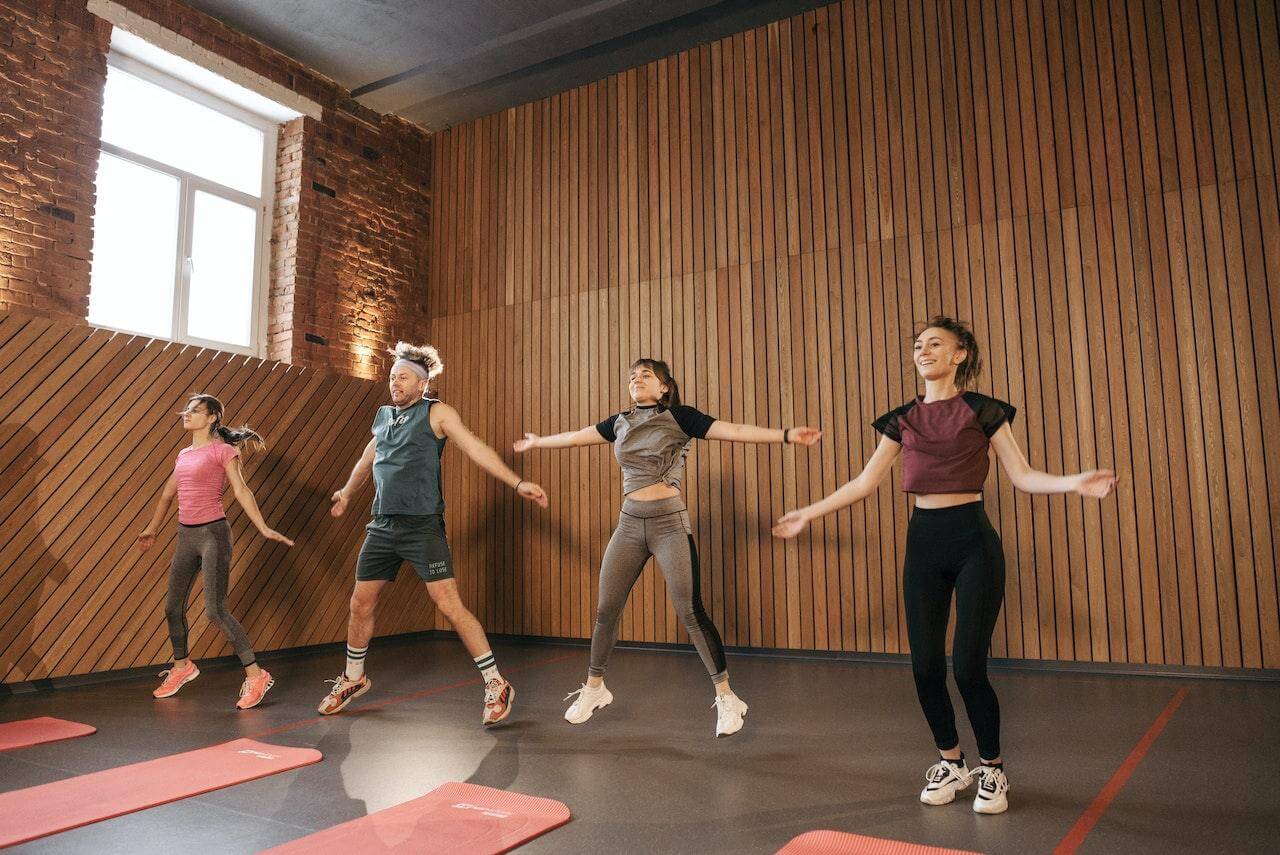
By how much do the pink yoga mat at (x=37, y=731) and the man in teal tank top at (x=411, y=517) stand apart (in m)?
1.06

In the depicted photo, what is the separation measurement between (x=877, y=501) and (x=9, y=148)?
6.04 m

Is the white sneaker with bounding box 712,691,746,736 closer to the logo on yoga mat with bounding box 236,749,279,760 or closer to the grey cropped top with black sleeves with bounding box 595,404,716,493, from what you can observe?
the grey cropped top with black sleeves with bounding box 595,404,716,493

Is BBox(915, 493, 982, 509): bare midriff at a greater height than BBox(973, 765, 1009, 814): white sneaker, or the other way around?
BBox(915, 493, 982, 509): bare midriff

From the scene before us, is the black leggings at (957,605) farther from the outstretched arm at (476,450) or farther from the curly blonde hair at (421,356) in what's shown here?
the curly blonde hair at (421,356)

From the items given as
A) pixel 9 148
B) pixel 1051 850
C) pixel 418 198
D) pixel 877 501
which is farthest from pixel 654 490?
pixel 418 198

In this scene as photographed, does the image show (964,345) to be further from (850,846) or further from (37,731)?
(37,731)

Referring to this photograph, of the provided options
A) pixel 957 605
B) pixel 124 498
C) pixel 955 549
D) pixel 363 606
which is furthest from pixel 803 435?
pixel 124 498

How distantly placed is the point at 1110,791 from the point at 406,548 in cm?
311

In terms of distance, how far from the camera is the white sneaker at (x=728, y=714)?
12.2 feet

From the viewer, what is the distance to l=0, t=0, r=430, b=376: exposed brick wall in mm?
5402

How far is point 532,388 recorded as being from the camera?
7.34 meters

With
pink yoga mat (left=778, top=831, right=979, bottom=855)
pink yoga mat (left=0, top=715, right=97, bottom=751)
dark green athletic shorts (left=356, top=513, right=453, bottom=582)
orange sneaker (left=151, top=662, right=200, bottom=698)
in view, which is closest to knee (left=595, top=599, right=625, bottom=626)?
dark green athletic shorts (left=356, top=513, right=453, bottom=582)

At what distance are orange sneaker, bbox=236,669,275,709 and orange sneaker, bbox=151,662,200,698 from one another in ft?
1.57

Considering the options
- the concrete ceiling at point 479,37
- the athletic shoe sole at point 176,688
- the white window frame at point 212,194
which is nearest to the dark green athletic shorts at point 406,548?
the athletic shoe sole at point 176,688
